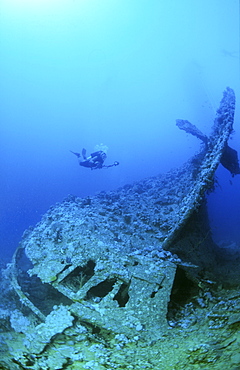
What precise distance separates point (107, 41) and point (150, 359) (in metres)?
6.14

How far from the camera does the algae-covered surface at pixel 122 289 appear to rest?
258 centimetres

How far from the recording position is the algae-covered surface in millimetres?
2578

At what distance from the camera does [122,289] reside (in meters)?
3.09

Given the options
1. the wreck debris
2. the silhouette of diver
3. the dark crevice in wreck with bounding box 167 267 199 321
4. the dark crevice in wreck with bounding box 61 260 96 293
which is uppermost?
the wreck debris

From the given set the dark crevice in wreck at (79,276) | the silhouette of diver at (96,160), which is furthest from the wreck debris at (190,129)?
the dark crevice in wreck at (79,276)

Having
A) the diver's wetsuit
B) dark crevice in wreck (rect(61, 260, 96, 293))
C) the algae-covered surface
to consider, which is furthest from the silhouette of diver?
dark crevice in wreck (rect(61, 260, 96, 293))

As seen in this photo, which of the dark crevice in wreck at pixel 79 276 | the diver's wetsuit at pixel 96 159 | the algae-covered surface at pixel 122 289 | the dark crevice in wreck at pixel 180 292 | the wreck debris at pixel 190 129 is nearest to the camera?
the algae-covered surface at pixel 122 289

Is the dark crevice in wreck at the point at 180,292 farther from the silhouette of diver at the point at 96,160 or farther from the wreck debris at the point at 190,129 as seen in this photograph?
the wreck debris at the point at 190,129

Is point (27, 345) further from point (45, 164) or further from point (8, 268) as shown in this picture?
point (45, 164)

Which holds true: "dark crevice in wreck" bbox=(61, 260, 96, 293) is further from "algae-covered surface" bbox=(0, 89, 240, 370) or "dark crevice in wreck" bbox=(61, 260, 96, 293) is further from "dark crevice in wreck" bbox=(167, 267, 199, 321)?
"dark crevice in wreck" bbox=(167, 267, 199, 321)

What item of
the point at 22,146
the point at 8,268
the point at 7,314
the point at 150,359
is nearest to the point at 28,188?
the point at 22,146

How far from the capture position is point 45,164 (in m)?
5.18

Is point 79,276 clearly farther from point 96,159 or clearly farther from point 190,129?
point 190,129

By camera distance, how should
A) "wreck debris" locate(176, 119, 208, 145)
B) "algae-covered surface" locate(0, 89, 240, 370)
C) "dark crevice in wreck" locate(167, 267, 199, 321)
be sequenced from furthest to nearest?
"wreck debris" locate(176, 119, 208, 145) → "dark crevice in wreck" locate(167, 267, 199, 321) → "algae-covered surface" locate(0, 89, 240, 370)
